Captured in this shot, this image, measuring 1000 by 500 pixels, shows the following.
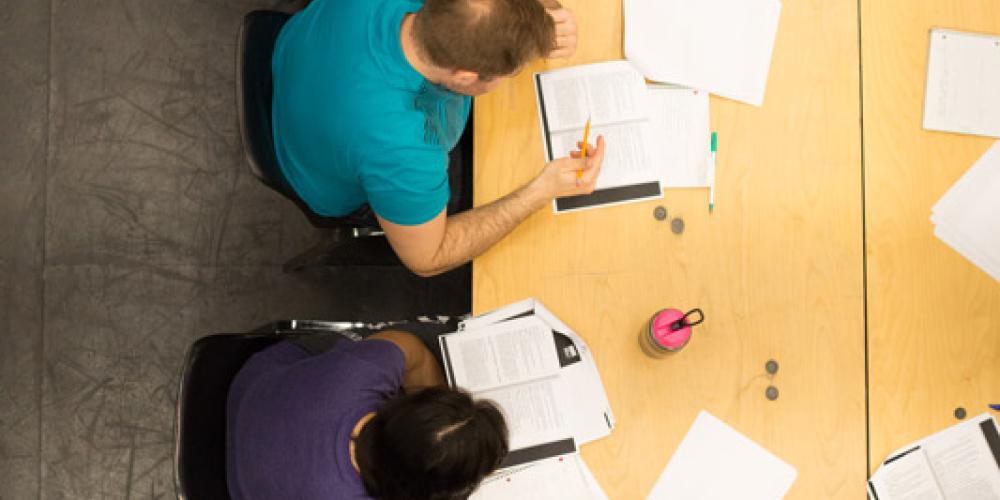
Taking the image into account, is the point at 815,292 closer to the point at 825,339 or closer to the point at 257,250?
the point at 825,339

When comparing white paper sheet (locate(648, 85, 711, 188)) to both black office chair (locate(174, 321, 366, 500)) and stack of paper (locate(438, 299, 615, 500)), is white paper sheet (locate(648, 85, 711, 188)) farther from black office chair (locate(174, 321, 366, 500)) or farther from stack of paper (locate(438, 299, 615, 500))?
black office chair (locate(174, 321, 366, 500))

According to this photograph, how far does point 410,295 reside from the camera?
211 centimetres

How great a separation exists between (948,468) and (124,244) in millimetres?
2337

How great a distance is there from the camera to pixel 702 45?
1.42 m

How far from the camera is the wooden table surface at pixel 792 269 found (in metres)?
1.36

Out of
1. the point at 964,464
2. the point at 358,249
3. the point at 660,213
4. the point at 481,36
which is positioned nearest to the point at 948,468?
the point at 964,464

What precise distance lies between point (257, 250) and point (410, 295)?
1.73ft

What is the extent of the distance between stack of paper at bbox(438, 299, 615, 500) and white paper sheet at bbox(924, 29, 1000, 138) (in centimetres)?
96

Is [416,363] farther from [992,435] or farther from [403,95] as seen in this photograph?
[992,435]

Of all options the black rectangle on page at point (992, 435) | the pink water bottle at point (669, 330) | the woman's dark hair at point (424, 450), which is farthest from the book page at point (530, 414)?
the black rectangle on page at point (992, 435)

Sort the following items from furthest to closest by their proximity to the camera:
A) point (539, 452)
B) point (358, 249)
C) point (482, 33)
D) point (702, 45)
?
1. point (358, 249)
2. point (702, 45)
3. point (539, 452)
4. point (482, 33)

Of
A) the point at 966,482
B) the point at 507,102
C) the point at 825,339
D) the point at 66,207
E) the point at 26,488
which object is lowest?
the point at 26,488

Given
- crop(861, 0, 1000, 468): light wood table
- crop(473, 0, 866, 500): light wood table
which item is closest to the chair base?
crop(473, 0, 866, 500): light wood table

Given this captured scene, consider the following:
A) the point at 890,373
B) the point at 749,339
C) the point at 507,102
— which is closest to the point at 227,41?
the point at 507,102
